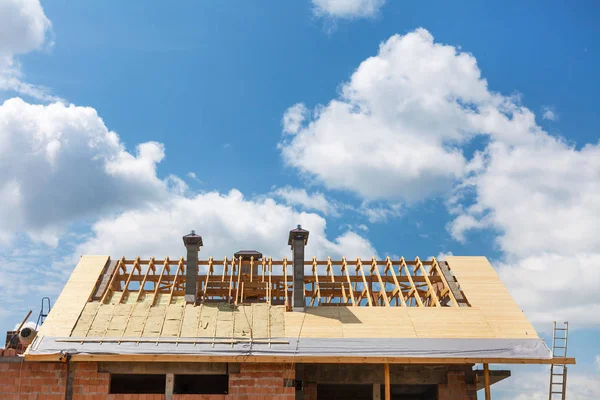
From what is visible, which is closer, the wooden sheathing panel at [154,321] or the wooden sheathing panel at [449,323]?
the wooden sheathing panel at [154,321]

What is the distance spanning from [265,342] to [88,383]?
5682 mm

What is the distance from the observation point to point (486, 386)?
808 inches


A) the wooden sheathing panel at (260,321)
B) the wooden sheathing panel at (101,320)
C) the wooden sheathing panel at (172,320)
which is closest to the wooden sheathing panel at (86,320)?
the wooden sheathing panel at (101,320)

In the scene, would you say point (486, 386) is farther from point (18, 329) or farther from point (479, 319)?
point (18, 329)

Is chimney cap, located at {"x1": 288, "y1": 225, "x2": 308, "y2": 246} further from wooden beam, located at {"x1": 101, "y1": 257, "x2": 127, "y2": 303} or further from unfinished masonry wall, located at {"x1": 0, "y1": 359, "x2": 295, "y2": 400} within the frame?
wooden beam, located at {"x1": 101, "y1": 257, "x2": 127, "y2": 303}

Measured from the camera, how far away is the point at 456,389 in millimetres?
21484

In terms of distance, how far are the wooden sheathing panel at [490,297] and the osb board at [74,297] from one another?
14.0 metres

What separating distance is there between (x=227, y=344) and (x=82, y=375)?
4648 mm

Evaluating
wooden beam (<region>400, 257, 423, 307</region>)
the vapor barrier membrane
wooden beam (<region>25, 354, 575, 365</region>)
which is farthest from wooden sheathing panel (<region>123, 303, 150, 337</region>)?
wooden beam (<region>400, 257, 423, 307</region>)

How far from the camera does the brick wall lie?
21.4 meters

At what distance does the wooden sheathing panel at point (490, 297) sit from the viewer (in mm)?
21609

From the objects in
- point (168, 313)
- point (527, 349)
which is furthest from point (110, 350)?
point (527, 349)

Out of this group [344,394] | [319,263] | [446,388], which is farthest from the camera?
[319,263]

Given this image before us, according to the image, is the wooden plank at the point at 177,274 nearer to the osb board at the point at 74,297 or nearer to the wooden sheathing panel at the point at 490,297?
the osb board at the point at 74,297
